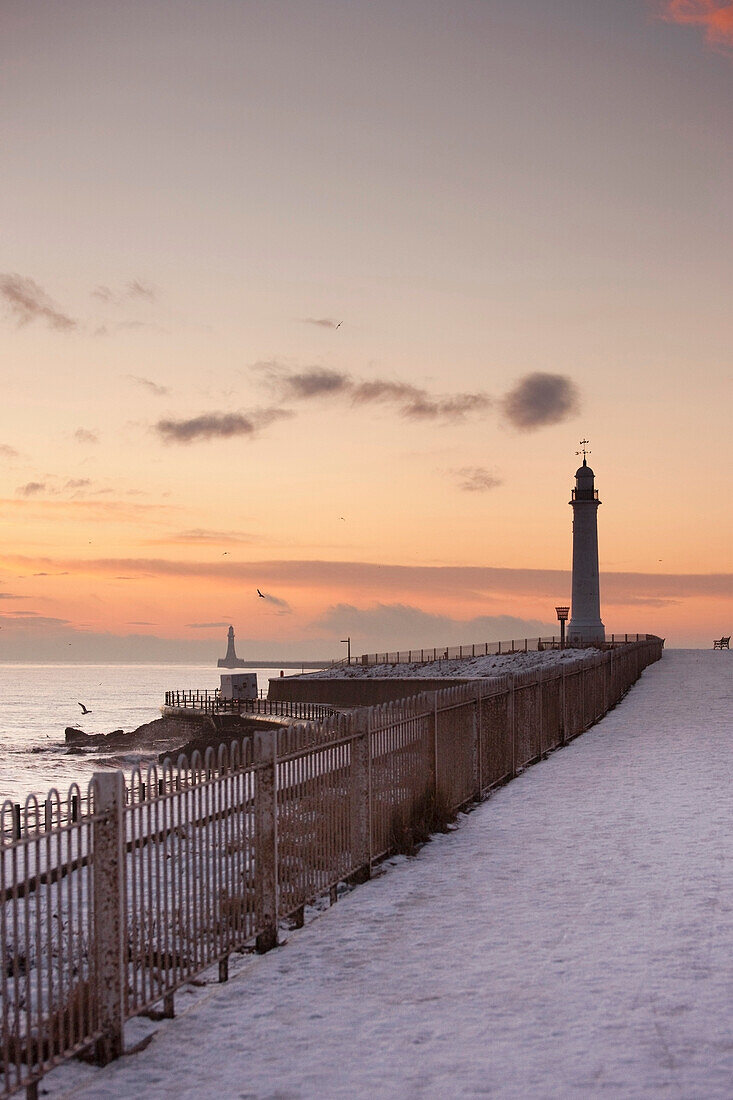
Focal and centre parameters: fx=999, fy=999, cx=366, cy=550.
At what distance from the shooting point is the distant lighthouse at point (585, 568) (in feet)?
280

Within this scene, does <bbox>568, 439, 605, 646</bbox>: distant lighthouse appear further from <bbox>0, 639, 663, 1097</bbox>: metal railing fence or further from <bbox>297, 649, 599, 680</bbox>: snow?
<bbox>0, 639, 663, 1097</bbox>: metal railing fence

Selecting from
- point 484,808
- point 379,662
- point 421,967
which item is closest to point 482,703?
point 484,808

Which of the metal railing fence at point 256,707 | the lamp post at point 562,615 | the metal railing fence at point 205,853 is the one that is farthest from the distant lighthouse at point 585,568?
the metal railing fence at point 205,853

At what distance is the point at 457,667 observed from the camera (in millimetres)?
78688

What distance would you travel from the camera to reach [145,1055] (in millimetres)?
6516

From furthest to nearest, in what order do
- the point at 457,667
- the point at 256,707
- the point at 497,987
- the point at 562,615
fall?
the point at 562,615 < the point at 457,667 < the point at 256,707 < the point at 497,987

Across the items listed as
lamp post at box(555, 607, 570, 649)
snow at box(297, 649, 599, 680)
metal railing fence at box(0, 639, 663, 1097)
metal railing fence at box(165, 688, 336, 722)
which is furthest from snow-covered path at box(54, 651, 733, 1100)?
lamp post at box(555, 607, 570, 649)

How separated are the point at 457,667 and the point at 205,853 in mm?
71939

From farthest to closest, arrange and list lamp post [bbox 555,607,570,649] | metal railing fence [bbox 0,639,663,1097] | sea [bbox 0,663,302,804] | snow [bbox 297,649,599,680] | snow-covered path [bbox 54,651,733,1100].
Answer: lamp post [bbox 555,607,570,649] → snow [bbox 297,649,599,680] → sea [bbox 0,663,302,804] → metal railing fence [bbox 0,639,663,1097] → snow-covered path [bbox 54,651,733,1100]

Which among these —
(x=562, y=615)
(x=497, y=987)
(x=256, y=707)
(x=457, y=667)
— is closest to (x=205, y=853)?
(x=497, y=987)

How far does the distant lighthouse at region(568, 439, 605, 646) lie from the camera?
85.4 meters

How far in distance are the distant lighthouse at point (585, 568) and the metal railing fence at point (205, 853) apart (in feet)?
235

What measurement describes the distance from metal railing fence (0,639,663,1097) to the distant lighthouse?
71.5 m

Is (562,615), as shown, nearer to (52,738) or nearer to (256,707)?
(256,707)
